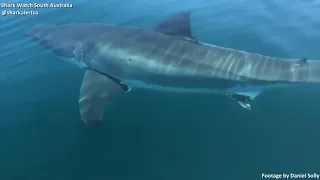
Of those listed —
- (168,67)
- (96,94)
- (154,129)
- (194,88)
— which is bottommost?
(154,129)

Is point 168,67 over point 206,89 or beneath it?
over

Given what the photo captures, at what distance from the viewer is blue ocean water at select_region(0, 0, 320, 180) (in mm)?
5660

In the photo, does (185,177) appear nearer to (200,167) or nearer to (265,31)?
(200,167)

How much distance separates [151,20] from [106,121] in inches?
159

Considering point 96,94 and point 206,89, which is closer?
point 206,89

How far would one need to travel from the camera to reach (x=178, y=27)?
6789mm

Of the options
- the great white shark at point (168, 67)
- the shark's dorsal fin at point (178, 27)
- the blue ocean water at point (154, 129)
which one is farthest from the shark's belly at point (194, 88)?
the shark's dorsal fin at point (178, 27)

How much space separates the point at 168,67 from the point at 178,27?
0.85m

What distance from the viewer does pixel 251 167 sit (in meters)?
5.59

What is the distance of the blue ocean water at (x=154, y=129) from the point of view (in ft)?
18.6

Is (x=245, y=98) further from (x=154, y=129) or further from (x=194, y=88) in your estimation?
(x=154, y=129)

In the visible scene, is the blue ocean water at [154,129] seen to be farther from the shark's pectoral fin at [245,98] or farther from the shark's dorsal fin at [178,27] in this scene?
the shark's dorsal fin at [178,27]

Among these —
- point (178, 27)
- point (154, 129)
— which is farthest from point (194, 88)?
point (178, 27)

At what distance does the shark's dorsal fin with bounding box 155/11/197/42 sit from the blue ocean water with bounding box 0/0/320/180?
3.78 feet
